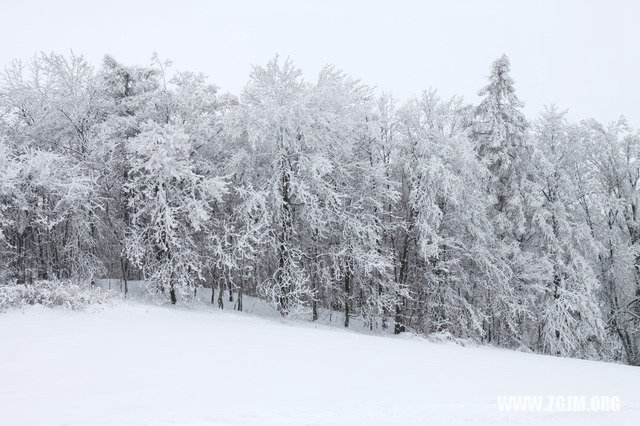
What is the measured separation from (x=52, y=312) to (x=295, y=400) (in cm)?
1098

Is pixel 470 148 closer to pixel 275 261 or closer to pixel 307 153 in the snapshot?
pixel 307 153

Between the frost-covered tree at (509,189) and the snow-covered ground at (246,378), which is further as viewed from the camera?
the frost-covered tree at (509,189)

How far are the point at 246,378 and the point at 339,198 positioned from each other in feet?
45.8

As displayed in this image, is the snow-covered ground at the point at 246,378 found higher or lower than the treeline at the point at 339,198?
lower

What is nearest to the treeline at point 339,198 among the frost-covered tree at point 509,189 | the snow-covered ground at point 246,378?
the frost-covered tree at point 509,189

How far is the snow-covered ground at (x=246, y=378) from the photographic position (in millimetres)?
7871

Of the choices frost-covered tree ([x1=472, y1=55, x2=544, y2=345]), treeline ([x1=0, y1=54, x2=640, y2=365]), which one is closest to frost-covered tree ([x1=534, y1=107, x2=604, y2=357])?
treeline ([x1=0, y1=54, x2=640, y2=365])

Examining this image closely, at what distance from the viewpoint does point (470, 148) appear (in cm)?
2222

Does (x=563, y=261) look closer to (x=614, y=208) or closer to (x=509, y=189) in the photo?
(x=509, y=189)

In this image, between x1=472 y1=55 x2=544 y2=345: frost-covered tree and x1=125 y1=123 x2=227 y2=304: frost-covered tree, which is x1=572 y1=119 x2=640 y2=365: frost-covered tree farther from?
x1=125 y1=123 x2=227 y2=304: frost-covered tree

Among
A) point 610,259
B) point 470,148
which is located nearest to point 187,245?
point 470,148

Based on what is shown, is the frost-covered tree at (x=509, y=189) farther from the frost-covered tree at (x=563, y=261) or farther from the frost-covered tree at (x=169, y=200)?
the frost-covered tree at (x=169, y=200)

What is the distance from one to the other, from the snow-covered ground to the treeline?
598 centimetres

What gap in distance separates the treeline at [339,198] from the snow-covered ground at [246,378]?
19.6ft
